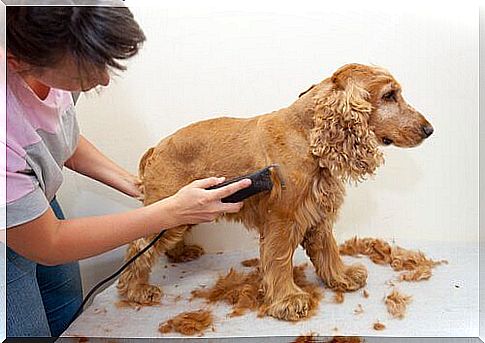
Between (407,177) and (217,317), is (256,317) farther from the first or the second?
(407,177)

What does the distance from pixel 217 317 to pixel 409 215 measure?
36 cm

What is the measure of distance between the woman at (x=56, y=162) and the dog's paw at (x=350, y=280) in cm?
22

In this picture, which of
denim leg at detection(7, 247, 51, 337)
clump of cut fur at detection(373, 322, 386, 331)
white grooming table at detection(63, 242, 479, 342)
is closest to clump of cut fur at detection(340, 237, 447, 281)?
white grooming table at detection(63, 242, 479, 342)

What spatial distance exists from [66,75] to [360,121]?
393 mm

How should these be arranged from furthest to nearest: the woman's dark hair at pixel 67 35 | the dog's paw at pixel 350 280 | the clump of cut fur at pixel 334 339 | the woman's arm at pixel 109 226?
the dog's paw at pixel 350 280
the clump of cut fur at pixel 334 339
the woman's arm at pixel 109 226
the woman's dark hair at pixel 67 35

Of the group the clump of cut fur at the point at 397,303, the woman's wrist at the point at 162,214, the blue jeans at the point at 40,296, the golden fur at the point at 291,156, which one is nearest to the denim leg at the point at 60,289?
the blue jeans at the point at 40,296

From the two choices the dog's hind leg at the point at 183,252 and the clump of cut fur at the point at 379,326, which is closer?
the clump of cut fur at the point at 379,326

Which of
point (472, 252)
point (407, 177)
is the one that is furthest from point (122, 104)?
point (472, 252)

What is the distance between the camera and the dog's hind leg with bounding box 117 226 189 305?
0.92 metres

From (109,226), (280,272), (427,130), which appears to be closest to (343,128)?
(427,130)

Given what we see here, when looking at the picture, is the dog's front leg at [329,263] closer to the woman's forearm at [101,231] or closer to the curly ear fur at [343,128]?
the curly ear fur at [343,128]

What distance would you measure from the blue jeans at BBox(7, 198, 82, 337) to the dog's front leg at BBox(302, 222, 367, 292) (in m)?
0.37

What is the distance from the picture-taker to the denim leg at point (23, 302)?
87 centimetres

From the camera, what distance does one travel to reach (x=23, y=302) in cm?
89
